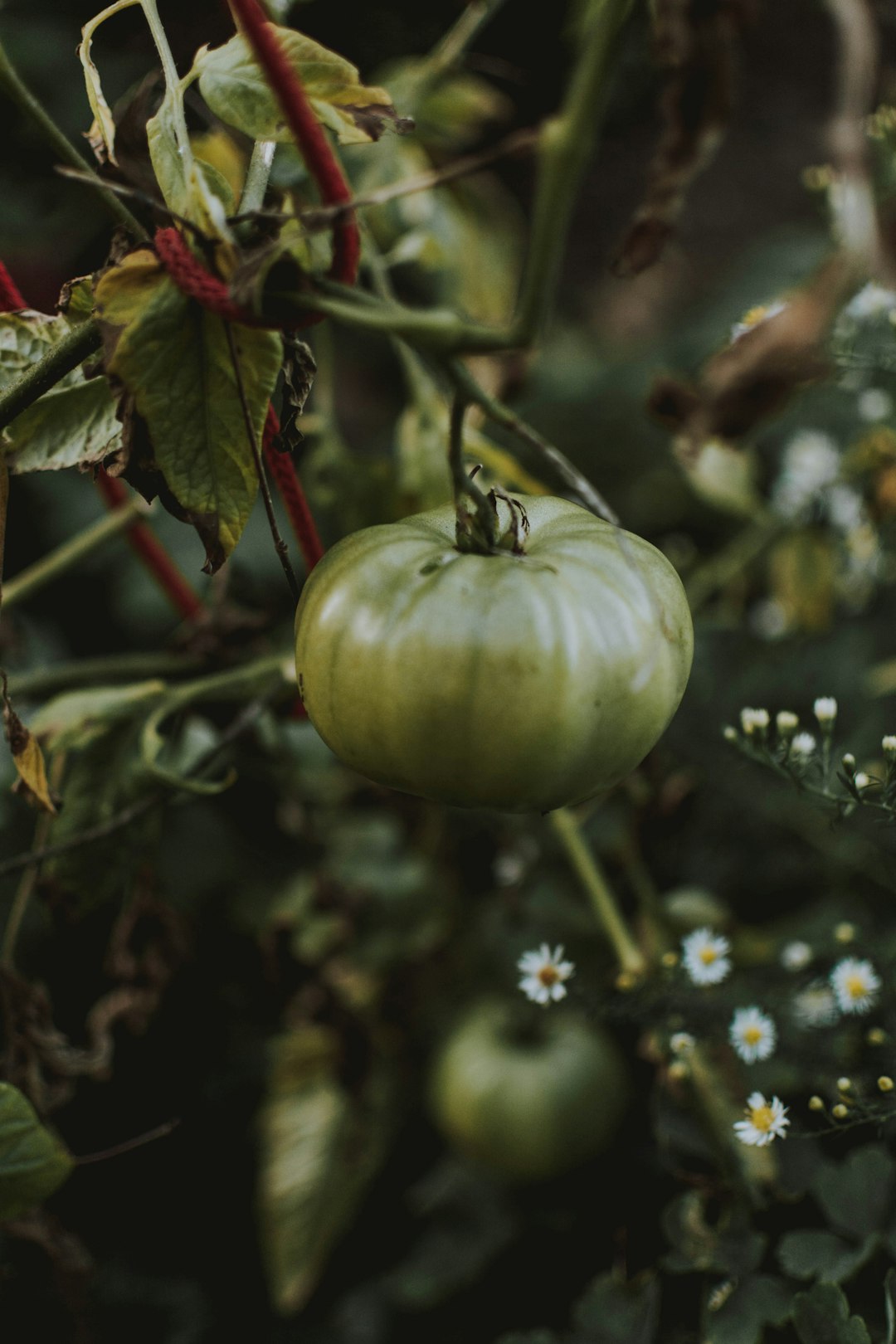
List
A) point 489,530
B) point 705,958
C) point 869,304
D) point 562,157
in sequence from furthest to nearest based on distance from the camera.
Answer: point 869,304 < point 705,958 < point 489,530 < point 562,157

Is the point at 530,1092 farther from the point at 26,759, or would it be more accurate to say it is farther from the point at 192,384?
the point at 192,384

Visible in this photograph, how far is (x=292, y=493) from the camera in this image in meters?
0.44

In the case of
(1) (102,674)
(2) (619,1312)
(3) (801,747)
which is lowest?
(2) (619,1312)

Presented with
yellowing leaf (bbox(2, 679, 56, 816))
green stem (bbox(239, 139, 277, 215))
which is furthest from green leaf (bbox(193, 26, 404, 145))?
yellowing leaf (bbox(2, 679, 56, 816))

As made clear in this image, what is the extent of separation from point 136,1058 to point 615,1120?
1.36ft

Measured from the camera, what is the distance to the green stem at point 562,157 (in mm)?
268

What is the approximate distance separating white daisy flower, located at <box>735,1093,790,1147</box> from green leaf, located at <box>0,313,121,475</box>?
17.2 inches

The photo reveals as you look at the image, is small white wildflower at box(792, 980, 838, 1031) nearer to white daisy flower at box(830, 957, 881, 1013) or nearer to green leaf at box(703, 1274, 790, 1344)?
white daisy flower at box(830, 957, 881, 1013)

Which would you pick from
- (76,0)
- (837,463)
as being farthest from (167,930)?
(76,0)

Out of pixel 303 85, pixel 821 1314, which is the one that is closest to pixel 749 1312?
pixel 821 1314

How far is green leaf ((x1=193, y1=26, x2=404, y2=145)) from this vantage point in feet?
1.23

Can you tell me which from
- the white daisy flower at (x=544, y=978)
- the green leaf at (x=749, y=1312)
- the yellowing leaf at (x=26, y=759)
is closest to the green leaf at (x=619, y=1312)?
the green leaf at (x=749, y=1312)

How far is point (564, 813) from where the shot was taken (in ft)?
2.19

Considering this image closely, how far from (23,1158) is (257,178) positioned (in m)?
0.43
